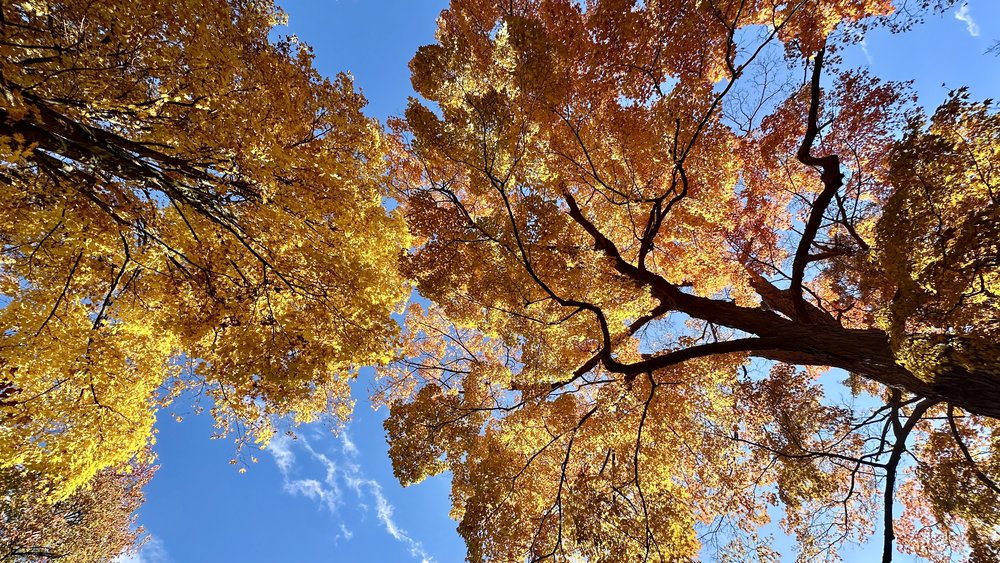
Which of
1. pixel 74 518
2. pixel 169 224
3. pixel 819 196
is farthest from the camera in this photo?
pixel 74 518

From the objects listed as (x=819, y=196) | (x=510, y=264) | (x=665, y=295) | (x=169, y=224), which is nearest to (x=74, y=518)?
(x=169, y=224)

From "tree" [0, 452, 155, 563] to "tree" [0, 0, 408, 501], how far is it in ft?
5.57

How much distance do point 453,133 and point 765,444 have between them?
7587 mm

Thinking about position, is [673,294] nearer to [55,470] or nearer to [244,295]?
[244,295]

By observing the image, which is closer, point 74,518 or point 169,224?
point 169,224

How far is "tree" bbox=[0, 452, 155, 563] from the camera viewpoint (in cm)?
775

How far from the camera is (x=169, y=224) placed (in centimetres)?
480

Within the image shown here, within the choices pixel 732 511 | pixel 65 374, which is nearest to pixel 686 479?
pixel 732 511

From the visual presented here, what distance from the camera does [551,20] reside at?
799 centimetres

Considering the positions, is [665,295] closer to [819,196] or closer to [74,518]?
[819,196]

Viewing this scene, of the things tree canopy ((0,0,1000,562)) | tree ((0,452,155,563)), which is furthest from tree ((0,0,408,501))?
tree ((0,452,155,563))

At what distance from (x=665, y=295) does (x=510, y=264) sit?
320 centimetres

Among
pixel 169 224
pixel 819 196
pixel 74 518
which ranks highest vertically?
pixel 819 196

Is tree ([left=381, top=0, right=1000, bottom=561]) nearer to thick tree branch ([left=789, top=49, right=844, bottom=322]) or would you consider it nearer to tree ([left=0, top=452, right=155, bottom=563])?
thick tree branch ([left=789, top=49, right=844, bottom=322])
